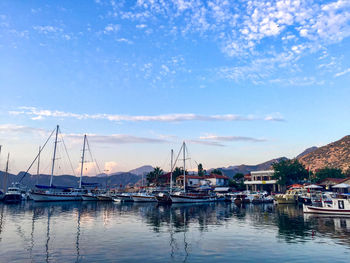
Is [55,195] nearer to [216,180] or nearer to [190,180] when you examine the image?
[190,180]

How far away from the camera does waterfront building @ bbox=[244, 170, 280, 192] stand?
390 feet

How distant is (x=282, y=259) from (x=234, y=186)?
11178 centimetres

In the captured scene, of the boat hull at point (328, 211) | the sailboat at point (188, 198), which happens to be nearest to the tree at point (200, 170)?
the sailboat at point (188, 198)

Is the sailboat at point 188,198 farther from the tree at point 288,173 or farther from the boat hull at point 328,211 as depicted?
the boat hull at point 328,211

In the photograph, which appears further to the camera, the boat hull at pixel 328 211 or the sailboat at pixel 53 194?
the sailboat at pixel 53 194

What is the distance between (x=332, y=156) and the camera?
548 ft

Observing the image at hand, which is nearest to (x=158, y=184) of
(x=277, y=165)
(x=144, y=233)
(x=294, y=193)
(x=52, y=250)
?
(x=277, y=165)

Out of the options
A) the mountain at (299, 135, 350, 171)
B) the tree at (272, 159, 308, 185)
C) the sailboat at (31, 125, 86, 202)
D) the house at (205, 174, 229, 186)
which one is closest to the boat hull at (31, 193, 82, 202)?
the sailboat at (31, 125, 86, 202)

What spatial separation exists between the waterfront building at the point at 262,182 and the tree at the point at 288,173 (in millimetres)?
7278

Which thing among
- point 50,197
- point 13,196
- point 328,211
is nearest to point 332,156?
point 328,211

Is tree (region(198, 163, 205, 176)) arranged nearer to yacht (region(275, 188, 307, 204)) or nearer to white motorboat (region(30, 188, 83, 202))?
yacht (region(275, 188, 307, 204))

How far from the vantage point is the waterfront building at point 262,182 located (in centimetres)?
11894

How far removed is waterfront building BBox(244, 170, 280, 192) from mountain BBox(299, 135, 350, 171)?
51009mm

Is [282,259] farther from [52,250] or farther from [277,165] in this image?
[277,165]
